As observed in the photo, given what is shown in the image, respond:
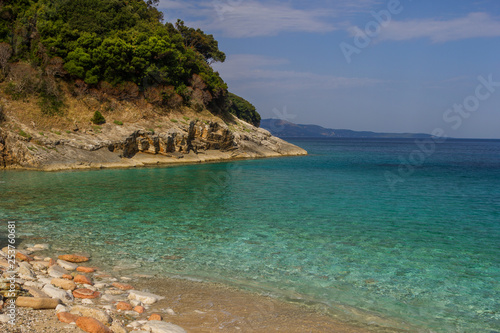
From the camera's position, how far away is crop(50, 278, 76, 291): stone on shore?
769 cm

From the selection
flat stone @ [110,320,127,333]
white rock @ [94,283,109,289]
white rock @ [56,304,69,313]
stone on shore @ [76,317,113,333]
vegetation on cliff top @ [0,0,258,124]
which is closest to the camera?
stone on shore @ [76,317,113,333]

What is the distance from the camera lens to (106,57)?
40562mm

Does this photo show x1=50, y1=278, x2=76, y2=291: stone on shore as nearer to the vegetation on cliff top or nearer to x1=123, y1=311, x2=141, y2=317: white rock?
x1=123, y1=311, x2=141, y2=317: white rock

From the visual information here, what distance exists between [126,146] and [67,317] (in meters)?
32.8

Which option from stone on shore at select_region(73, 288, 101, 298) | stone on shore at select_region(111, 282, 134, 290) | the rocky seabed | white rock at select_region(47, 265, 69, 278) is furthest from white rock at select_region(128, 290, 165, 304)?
white rock at select_region(47, 265, 69, 278)

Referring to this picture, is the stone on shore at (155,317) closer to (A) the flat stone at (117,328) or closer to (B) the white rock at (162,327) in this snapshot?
(B) the white rock at (162,327)

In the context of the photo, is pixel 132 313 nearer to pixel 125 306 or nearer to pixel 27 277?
pixel 125 306

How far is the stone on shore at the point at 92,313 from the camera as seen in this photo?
20.5ft

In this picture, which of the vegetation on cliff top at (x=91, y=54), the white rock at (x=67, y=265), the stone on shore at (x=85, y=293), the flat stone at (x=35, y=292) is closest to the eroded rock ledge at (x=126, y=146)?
the vegetation on cliff top at (x=91, y=54)

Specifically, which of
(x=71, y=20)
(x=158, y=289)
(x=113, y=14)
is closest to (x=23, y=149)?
(x=71, y=20)

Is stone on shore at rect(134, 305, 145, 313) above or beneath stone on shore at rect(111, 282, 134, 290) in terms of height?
above

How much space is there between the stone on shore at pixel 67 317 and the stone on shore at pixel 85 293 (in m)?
1.32

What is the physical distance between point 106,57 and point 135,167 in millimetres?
13534

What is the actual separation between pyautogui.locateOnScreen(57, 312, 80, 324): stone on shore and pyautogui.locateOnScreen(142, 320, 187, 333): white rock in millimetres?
1095
